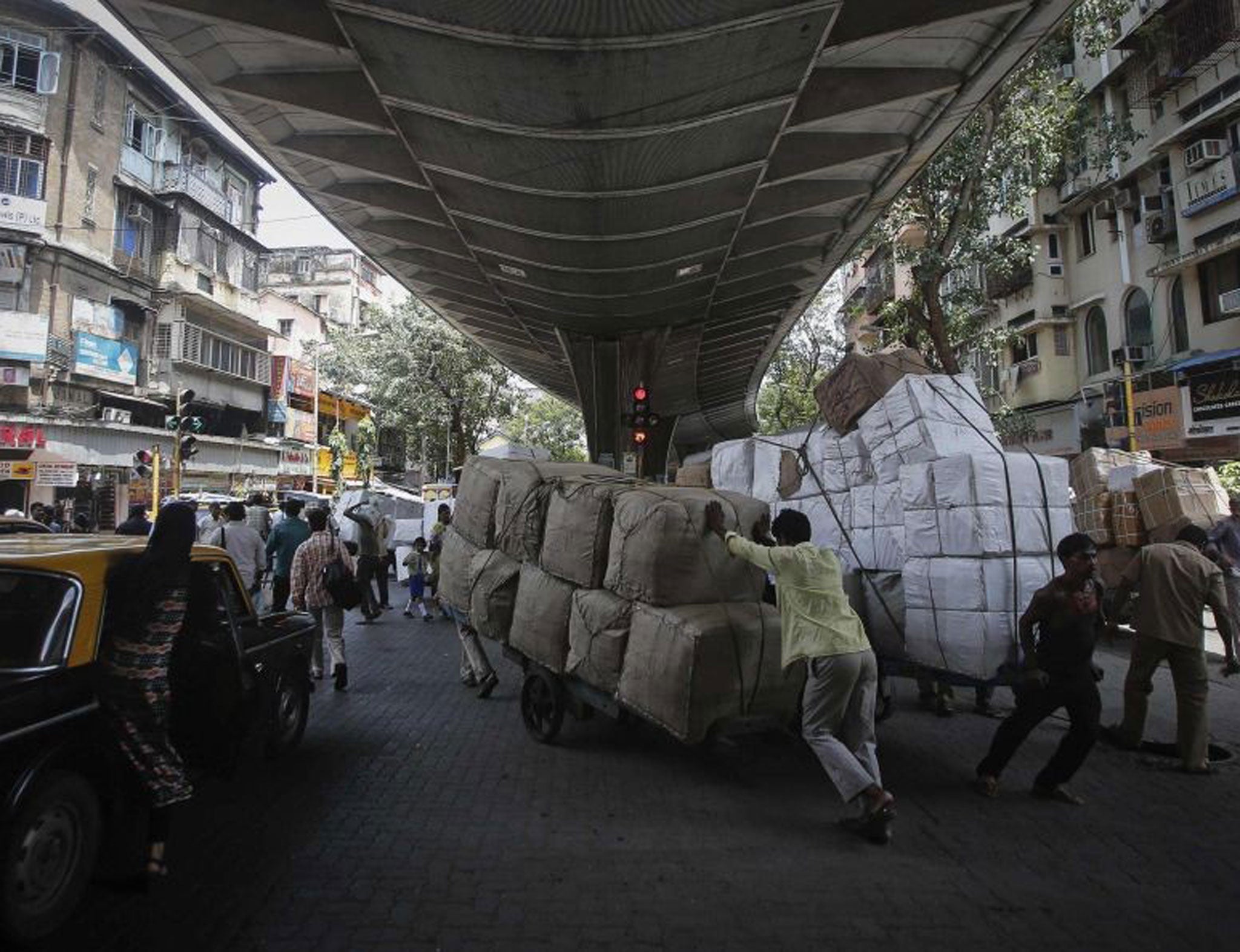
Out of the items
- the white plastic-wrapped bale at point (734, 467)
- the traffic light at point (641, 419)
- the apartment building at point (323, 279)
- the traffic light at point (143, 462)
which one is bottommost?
the white plastic-wrapped bale at point (734, 467)

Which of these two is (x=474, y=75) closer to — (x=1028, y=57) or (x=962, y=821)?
(x=1028, y=57)

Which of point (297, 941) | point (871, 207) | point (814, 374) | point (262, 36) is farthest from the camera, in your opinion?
point (814, 374)

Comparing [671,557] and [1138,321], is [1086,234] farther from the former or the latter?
[671,557]

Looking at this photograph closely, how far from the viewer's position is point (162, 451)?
91.7ft

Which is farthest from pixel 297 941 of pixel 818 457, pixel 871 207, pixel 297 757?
pixel 871 207

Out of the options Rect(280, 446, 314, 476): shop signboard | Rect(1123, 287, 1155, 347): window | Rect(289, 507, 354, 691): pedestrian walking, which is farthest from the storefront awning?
Rect(280, 446, 314, 476): shop signboard

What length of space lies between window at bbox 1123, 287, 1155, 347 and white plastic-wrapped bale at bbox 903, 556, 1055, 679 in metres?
20.9

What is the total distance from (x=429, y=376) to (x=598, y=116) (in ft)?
77.6

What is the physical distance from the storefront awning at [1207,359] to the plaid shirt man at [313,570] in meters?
19.9

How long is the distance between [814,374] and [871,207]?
2209 cm

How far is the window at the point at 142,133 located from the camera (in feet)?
90.4

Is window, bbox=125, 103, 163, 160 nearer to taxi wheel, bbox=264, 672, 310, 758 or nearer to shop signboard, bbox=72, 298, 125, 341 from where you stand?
shop signboard, bbox=72, 298, 125, 341

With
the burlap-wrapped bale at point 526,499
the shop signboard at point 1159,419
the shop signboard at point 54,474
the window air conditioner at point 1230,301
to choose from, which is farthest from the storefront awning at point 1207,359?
the shop signboard at point 54,474

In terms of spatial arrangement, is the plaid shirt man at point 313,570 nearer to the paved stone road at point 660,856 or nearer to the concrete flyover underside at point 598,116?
the paved stone road at point 660,856
